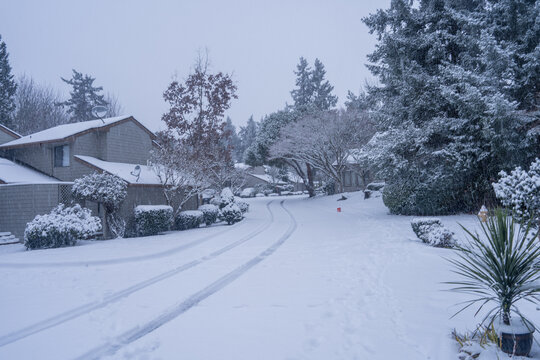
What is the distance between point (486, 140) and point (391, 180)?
4.32 metres

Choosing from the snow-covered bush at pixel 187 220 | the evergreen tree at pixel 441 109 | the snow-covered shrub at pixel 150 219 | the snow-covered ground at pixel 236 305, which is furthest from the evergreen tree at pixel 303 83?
the snow-covered ground at pixel 236 305

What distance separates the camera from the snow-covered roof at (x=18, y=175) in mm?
15445

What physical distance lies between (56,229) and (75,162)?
6.82 m

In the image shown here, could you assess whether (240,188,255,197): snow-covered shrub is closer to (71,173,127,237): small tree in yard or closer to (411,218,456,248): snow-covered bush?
(71,173,127,237): small tree in yard

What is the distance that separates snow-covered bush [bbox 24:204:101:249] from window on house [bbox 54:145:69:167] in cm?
615

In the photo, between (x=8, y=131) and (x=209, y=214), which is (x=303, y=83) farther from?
(x=8, y=131)

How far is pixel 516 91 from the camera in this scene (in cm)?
1382

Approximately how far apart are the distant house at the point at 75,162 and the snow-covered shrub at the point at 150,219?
199 cm

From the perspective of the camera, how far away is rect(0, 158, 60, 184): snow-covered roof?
50.7ft

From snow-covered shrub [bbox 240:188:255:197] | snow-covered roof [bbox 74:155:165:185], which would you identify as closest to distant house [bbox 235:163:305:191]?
snow-covered shrub [bbox 240:188:255:197]

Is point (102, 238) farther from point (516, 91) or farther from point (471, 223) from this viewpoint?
point (516, 91)

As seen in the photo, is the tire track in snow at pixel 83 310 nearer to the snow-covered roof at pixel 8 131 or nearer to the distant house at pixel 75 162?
the distant house at pixel 75 162

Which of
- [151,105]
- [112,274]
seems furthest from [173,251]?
[151,105]

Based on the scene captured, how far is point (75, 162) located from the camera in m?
17.0
